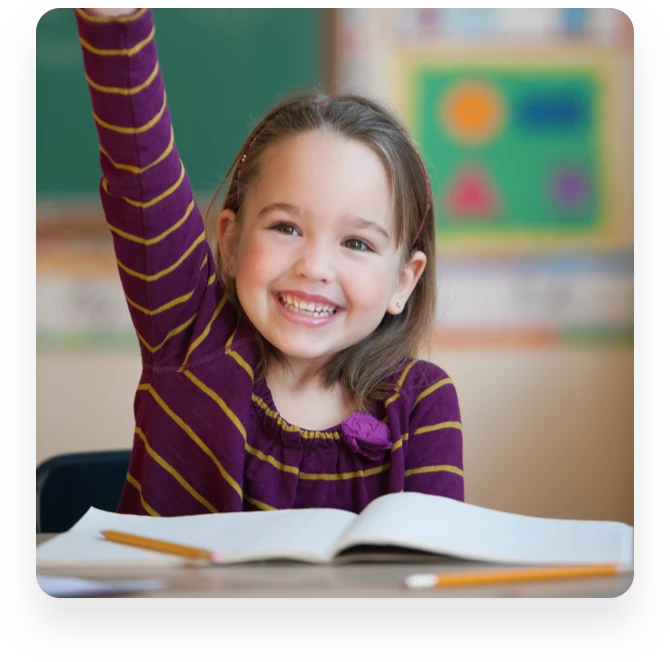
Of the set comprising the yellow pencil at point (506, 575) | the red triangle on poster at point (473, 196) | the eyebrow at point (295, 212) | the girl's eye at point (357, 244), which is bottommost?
the yellow pencil at point (506, 575)

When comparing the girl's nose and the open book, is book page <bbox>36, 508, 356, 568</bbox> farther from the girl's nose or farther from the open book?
the girl's nose

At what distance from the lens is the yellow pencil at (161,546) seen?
0.51 meters

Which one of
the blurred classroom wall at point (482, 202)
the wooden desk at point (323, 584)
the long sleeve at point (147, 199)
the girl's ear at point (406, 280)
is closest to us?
the wooden desk at point (323, 584)

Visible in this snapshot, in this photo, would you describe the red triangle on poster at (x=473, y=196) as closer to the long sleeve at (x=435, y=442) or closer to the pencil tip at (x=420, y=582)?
the long sleeve at (x=435, y=442)

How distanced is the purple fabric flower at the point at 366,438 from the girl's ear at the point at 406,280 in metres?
0.13

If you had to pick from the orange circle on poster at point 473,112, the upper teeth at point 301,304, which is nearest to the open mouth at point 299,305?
the upper teeth at point 301,304

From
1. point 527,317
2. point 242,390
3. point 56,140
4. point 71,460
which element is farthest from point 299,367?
point 56,140

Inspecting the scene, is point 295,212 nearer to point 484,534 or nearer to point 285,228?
point 285,228

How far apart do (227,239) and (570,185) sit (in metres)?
0.75

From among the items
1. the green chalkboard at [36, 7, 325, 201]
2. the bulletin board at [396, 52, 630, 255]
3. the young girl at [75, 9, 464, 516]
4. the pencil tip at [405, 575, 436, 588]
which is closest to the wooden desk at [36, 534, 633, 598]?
the pencil tip at [405, 575, 436, 588]

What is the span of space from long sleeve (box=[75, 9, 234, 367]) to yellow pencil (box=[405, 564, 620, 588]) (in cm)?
40

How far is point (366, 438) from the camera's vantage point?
2.72 feet

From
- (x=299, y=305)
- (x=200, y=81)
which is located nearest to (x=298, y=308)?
(x=299, y=305)
